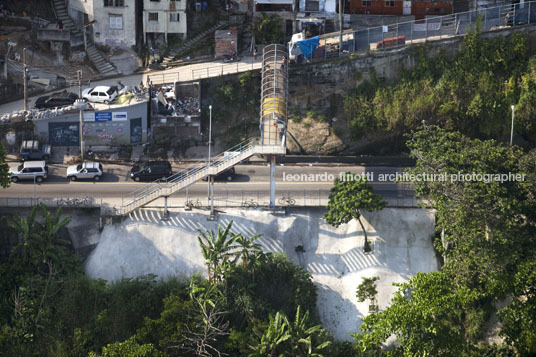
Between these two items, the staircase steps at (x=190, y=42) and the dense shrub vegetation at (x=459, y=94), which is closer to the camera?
the dense shrub vegetation at (x=459, y=94)

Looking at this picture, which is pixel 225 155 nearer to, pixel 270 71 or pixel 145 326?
pixel 270 71

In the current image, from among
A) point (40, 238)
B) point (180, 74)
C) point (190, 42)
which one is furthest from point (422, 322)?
point (190, 42)

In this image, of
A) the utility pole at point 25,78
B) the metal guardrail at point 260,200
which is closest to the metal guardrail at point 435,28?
the metal guardrail at point 260,200

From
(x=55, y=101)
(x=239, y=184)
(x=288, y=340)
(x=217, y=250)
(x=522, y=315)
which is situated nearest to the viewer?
(x=522, y=315)

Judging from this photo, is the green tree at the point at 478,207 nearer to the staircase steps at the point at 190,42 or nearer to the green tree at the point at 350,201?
the green tree at the point at 350,201

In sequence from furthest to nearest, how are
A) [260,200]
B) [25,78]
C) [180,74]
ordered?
Result: [180,74], [25,78], [260,200]

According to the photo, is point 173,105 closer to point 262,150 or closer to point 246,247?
point 262,150

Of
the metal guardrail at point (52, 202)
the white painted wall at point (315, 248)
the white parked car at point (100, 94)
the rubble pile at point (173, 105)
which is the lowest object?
the white painted wall at point (315, 248)

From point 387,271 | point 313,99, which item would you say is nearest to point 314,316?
point 387,271
